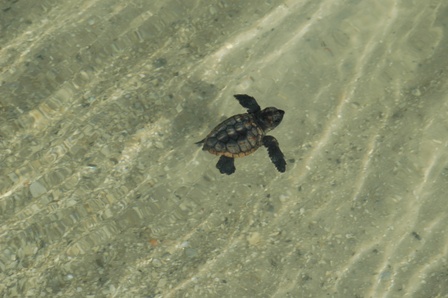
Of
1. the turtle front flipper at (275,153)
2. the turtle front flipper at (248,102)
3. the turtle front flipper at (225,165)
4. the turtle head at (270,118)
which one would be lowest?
the turtle front flipper at (275,153)

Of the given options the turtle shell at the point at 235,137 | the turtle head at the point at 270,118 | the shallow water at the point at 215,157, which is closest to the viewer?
the shallow water at the point at 215,157

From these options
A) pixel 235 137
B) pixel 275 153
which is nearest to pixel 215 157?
pixel 235 137

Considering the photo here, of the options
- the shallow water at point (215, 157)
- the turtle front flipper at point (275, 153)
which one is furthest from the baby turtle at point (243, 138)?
the shallow water at point (215, 157)

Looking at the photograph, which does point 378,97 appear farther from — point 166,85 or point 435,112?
point 166,85

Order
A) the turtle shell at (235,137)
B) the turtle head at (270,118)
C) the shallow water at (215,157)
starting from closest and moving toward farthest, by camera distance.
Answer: the shallow water at (215,157)
the turtle shell at (235,137)
the turtle head at (270,118)

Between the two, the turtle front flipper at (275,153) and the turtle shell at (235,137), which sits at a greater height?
the turtle shell at (235,137)

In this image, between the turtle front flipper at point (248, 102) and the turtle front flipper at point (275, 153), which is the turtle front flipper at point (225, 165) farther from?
the turtle front flipper at point (248, 102)

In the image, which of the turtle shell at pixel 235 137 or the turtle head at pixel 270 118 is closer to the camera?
the turtle shell at pixel 235 137

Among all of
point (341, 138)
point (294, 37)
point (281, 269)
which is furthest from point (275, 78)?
point (281, 269)
